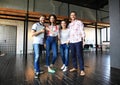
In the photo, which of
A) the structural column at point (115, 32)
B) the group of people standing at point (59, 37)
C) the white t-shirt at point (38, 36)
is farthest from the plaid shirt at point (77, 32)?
the structural column at point (115, 32)

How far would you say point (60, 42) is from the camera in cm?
344

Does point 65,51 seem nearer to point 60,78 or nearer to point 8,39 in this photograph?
point 60,78

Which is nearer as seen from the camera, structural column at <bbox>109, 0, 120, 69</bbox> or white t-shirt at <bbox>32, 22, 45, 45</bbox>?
white t-shirt at <bbox>32, 22, 45, 45</bbox>

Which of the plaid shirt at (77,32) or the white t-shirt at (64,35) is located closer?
the plaid shirt at (77,32)

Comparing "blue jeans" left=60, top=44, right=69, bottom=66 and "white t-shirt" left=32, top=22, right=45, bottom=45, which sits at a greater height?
"white t-shirt" left=32, top=22, right=45, bottom=45

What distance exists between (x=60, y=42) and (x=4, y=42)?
22.2 ft

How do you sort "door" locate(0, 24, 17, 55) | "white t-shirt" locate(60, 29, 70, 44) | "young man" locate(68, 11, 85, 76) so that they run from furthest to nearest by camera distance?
"door" locate(0, 24, 17, 55)
"white t-shirt" locate(60, 29, 70, 44)
"young man" locate(68, 11, 85, 76)

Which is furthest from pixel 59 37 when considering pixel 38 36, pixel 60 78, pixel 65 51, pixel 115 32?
pixel 115 32

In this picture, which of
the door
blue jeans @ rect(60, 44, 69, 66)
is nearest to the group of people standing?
blue jeans @ rect(60, 44, 69, 66)

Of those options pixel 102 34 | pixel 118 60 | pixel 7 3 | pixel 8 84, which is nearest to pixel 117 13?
pixel 118 60

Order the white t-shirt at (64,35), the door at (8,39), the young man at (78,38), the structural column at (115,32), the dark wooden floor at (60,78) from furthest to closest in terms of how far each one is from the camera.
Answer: the door at (8,39)
the structural column at (115,32)
the white t-shirt at (64,35)
the young man at (78,38)
the dark wooden floor at (60,78)

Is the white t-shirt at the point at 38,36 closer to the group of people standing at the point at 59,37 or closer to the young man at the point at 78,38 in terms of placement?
the group of people standing at the point at 59,37

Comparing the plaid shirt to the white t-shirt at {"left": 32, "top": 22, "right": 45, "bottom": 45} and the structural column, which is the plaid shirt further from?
the structural column

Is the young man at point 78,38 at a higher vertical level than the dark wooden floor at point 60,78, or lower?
higher
